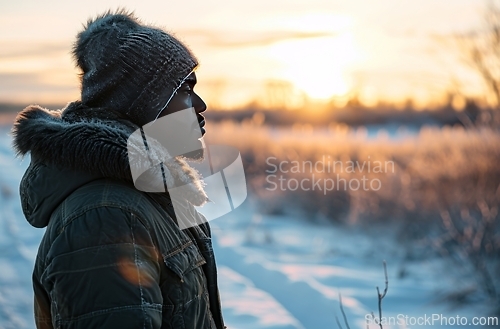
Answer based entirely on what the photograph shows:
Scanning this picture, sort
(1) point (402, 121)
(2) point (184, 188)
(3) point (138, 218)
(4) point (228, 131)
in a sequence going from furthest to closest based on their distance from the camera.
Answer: (1) point (402, 121), (4) point (228, 131), (2) point (184, 188), (3) point (138, 218)

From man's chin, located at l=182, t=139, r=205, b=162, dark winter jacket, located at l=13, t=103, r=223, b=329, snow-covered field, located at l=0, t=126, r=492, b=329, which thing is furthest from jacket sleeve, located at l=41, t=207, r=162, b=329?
snow-covered field, located at l=0, t=126, r=492, b=329

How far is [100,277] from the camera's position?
4.29 feet

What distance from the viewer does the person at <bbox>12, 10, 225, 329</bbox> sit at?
4.33 feet

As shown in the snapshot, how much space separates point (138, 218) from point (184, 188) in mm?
300

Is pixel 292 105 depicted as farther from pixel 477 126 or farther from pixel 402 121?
A: pixel 477 126

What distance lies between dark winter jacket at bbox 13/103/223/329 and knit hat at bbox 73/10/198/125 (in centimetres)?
9

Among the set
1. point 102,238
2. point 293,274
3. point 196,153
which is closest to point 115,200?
point 102,238

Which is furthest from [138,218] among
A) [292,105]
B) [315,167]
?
[292,105]

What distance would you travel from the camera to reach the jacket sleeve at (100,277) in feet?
4.28

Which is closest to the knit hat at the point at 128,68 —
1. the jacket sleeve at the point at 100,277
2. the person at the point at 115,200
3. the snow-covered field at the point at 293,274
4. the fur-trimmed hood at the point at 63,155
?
the person at the point at 115,200

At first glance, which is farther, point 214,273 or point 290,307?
point 290,307

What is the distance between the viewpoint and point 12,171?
9789 mm

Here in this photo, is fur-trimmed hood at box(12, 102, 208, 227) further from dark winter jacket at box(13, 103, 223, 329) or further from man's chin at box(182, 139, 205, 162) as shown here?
man's chin at box(182, 139, 205, 162)

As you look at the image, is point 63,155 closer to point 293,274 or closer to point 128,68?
point 128,68
